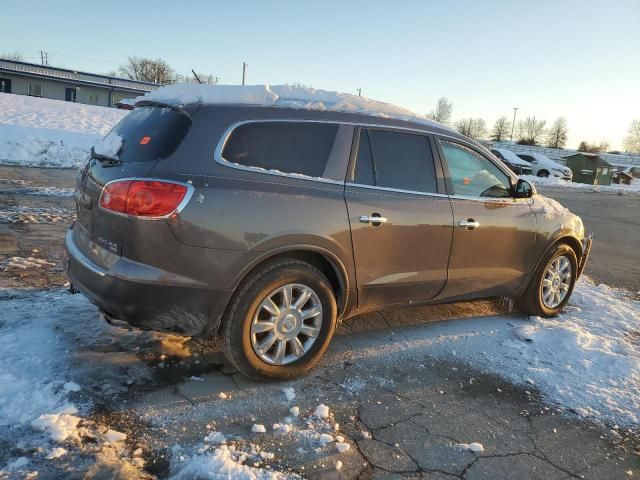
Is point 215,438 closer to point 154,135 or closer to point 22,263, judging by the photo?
point 154,135

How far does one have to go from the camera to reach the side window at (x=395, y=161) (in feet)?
13.2

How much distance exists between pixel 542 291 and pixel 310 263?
278cm

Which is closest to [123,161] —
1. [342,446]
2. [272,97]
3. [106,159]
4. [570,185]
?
[106,159]

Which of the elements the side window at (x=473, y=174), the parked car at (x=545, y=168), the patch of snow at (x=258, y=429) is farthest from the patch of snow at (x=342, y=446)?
the parked car at (x=545, y=168)

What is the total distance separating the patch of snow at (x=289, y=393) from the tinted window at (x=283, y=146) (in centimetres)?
143

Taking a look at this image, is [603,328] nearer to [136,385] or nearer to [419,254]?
[419,254]

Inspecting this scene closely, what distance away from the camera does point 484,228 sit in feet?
15.2

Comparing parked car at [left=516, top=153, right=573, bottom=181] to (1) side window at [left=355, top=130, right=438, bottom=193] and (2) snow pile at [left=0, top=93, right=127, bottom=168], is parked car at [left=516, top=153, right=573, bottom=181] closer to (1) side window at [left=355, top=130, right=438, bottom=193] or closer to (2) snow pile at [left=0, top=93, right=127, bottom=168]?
(2) snow pile at [left=0, top=93, right=127, bottom=168]

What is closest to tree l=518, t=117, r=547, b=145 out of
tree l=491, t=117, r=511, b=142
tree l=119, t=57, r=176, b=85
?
tree l=491, t=117, r=511, b=142

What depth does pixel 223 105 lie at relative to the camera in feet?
11.6

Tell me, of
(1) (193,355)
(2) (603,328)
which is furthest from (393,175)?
(2) (603,328)

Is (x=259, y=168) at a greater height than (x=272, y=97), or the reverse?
(x=272, y=97)

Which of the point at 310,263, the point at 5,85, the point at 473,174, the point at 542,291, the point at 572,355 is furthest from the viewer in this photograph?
the point at 5,85

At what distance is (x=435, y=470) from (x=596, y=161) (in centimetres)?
3838
